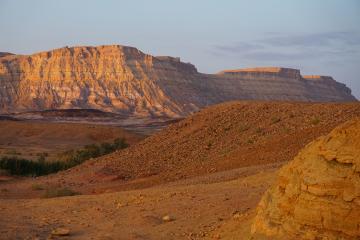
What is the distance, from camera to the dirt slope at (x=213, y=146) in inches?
734

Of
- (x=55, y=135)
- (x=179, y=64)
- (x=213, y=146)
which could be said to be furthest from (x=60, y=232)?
(x=179, y=64)

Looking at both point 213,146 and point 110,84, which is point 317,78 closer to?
point 110,84

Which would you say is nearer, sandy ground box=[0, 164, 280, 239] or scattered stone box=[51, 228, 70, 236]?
sandy ground box=[0, 164, 280, 239]

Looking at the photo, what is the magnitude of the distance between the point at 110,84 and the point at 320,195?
102 metres

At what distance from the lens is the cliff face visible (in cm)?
10306

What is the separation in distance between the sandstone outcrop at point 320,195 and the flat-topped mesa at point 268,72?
404ft

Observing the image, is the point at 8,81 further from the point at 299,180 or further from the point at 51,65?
the point at 299,180

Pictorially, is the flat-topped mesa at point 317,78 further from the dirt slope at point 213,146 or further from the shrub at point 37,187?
the shrub at point 37,187

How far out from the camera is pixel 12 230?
30.9 ft

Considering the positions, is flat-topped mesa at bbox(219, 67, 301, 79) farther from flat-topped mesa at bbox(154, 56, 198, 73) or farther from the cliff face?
flat-topped mesa at bbox(154, 56, 198, 73)

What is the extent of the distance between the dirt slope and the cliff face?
72229 mm

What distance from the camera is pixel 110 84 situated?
107m

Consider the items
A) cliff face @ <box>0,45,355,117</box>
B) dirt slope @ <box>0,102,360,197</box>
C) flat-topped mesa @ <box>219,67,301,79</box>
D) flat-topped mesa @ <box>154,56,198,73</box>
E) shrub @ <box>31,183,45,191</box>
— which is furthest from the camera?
flat-topped mesa @ <box>219,67,301,79</box>

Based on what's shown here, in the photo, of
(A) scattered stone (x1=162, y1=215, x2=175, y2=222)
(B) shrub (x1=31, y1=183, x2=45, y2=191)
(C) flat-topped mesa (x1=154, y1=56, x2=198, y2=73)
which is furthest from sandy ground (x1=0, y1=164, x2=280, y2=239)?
(C) flat-topped mesa (x1=154, y1=56, x2=198, y2=73)
